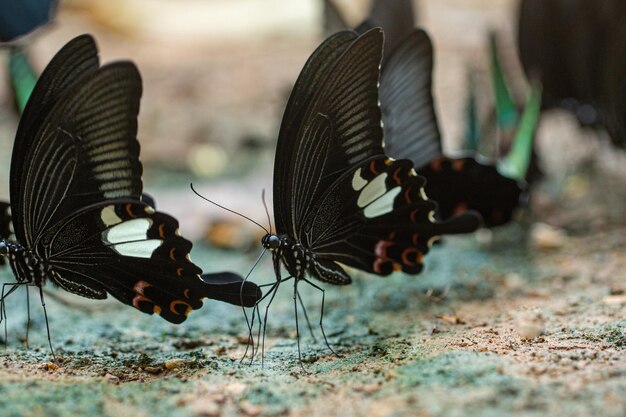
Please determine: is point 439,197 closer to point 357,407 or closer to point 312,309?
point 312,309

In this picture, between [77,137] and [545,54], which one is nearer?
[77,137]

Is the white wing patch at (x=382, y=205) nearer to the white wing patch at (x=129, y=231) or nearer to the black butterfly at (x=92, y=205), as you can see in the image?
the black butterfly at (x=92, y=205)

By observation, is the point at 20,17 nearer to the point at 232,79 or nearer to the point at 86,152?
the point at 86,152

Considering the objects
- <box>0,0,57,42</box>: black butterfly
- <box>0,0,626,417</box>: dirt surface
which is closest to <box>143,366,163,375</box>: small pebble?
<box>0,0,626,417</box>: dirt surface

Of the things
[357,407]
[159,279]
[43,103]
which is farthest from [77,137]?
[357,407]

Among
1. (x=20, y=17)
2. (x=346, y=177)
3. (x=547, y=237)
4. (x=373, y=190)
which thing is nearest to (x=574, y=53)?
(x=547, y=237)

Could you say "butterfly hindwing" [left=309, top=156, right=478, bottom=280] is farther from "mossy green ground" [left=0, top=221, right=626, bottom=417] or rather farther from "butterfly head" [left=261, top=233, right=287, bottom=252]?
"mossy green ground" [left=0, top=221, right=626, bottom=417]
